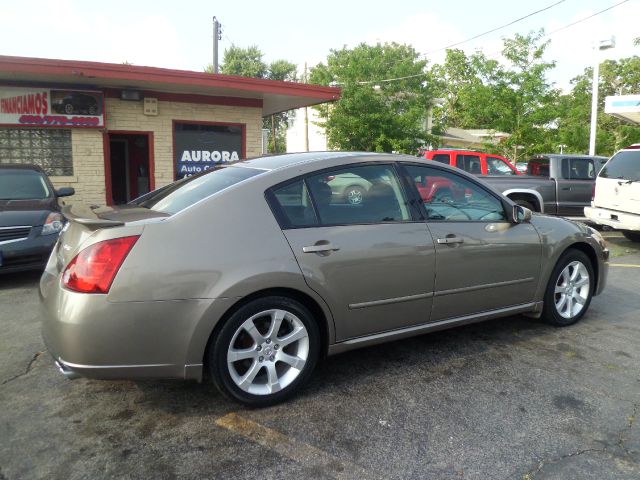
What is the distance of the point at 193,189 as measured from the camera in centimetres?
352

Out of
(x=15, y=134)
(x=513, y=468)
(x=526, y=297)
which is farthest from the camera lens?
(x=15, y=134)

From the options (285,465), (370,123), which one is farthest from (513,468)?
(370,123)

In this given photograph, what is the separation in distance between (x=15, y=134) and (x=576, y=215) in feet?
37.9

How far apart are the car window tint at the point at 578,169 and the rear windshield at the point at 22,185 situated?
9.86 metres

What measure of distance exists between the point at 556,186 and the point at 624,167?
A: 2165mm

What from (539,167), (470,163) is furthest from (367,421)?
(470,163)

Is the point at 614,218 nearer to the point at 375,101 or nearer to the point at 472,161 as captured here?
the point at 472,161

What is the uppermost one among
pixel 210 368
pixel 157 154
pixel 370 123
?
pixel 370 123

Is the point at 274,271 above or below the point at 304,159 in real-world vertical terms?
below

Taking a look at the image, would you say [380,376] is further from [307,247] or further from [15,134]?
[15,134]

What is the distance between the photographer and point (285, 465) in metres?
2.56

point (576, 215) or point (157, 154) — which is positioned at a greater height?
point (157, 154)

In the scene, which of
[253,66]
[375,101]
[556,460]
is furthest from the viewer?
[253,66]

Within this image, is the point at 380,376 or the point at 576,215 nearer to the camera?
the point at 380,376
